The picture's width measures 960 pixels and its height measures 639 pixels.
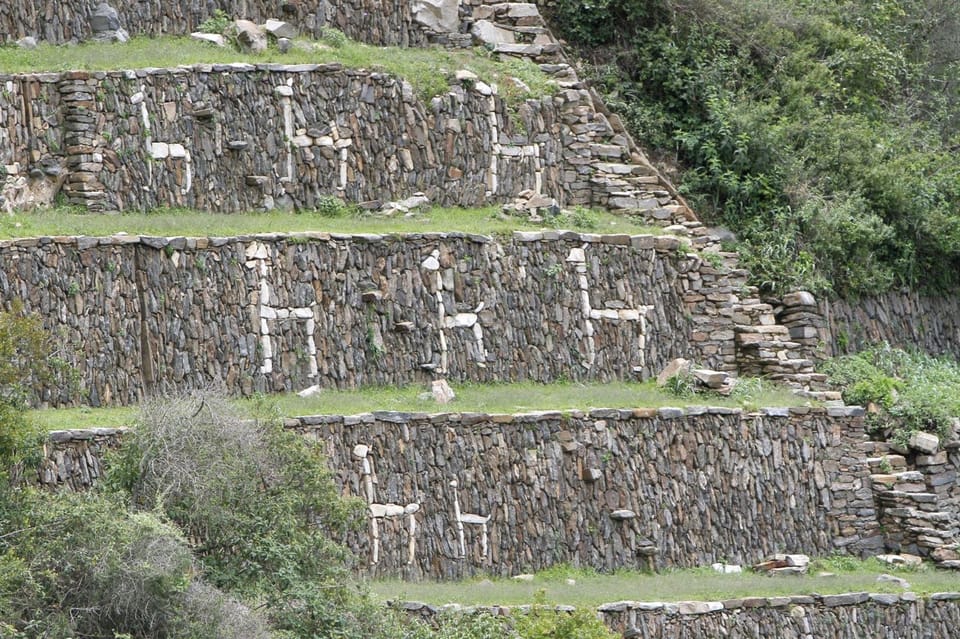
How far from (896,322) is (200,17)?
15.4 metres

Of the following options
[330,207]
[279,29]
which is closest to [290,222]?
[330,207]

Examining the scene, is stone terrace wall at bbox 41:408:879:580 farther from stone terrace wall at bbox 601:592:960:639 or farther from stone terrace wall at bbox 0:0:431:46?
stone terrace wall at bbox 0:0:431:46

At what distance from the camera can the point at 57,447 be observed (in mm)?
26672

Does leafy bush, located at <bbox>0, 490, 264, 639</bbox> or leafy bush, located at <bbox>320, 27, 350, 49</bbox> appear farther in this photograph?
leafy bush, located at <bbox>320, 27, 350, 49</bbox>

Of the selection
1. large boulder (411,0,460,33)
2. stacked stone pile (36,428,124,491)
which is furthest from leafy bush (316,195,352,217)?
stacked stone pile (36,428,124,491)

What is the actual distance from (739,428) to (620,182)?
19.8ft

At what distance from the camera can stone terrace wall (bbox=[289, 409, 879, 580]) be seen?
29.6 meters

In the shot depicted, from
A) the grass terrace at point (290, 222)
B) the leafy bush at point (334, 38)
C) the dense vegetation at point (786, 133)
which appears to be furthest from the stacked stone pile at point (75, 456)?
the dense vegetation at point (786, 133)

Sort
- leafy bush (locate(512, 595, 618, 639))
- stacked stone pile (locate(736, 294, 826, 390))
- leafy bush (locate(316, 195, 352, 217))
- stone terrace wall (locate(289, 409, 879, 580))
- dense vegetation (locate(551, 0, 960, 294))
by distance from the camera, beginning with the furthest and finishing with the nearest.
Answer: dense vegetation (locate(551, 0, 960, 294))
stacked stone pile (locate(736, 294, 826, 390))
leafy bush (locate(316, 195, 352, 217))
stone terrace wall (locate(289, 409, 879, 580))
leafy bush (locate(512, 595, 618, 639))

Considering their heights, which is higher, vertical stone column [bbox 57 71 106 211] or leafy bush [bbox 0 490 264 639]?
vertical stone column [bbox 57 71 106 211]

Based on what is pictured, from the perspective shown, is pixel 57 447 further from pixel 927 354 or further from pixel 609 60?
pixel 927 354

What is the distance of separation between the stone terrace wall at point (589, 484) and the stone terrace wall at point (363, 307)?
80.1 inches

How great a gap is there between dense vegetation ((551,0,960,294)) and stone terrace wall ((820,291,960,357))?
388 millimetres

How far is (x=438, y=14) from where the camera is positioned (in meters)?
38.7
